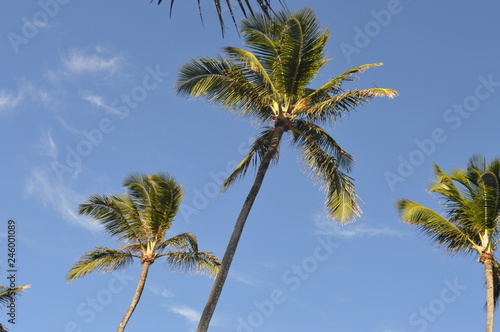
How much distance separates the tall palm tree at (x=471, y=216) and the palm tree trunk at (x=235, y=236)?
6.75m

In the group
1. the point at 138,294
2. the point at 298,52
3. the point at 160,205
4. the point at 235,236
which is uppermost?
the point at 298,52

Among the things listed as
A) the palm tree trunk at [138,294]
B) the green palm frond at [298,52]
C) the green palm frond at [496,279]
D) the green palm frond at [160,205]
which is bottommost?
the palm tree trunk at [138,294]

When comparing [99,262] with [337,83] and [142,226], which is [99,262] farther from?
[337,83]

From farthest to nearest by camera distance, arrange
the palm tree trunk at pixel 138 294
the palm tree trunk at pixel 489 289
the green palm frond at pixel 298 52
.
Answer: the palm tree trunk at pixel 138 294
the palm tree trunk at pixel 489 289
the green palm frond at pixel 298 52

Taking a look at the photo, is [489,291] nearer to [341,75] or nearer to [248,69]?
[341,75]

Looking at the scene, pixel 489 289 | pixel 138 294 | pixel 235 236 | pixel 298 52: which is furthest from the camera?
pixel 138 294

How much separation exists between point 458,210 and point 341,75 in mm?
6830

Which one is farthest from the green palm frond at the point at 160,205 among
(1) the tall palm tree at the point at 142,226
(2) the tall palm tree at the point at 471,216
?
(2) the tall palm tree at the point at 471,216

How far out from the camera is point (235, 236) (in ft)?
42.2

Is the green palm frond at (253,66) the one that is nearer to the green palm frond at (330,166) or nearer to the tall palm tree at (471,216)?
the green palm frond at (330,166)

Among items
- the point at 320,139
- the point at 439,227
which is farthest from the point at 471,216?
the point at 320,139

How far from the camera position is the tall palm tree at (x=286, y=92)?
14.4m

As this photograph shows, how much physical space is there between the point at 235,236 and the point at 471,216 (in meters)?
8.87

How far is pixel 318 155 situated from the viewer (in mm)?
15242
